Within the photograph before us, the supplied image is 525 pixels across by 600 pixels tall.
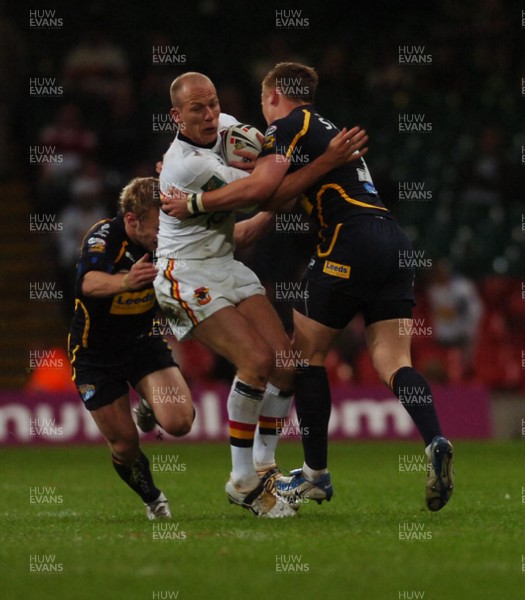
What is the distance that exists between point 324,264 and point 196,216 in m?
0.82

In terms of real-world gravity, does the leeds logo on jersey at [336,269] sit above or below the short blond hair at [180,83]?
below

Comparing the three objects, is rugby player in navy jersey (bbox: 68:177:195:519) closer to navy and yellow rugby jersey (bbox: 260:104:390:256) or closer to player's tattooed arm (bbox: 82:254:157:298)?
player's tattooed arm (bbox: 82:254:157:298)

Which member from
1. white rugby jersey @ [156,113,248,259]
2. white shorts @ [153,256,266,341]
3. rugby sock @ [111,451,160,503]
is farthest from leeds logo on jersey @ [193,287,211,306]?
rugby sock @ [111,451,160,503]

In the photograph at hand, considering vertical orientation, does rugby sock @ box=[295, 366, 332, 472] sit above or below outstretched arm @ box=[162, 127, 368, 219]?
below

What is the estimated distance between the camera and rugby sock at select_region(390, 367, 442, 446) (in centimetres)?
723

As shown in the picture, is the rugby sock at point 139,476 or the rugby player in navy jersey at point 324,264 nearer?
the rugby player in navy jersey at point 324,264

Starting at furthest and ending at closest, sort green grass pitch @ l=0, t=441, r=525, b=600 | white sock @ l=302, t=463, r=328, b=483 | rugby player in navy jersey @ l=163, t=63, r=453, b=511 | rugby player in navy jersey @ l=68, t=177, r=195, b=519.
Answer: rugby player in navy jersey @ l=68, t=177, r=195, b=519 < white sock @ l=302, t=463, r=328, b=483 < rugby player in navy jersey @ l=163, t=63, r=453, b=511 < green grass pitch @ l=0, t=441, r=525, b=600

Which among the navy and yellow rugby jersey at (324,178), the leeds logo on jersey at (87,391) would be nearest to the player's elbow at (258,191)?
the navy and yellow rugby jersey at (324,178)

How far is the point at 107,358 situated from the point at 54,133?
10.5 meters

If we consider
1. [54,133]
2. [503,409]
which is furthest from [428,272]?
[54,133]

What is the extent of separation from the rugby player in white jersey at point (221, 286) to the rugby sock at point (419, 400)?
0.73m

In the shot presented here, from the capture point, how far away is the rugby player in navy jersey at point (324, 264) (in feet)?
24.2

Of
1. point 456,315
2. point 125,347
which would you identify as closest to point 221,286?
point 125,347

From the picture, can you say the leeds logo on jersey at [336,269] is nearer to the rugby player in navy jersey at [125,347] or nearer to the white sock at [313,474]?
the rugby player in navy jersey at [125,347]
